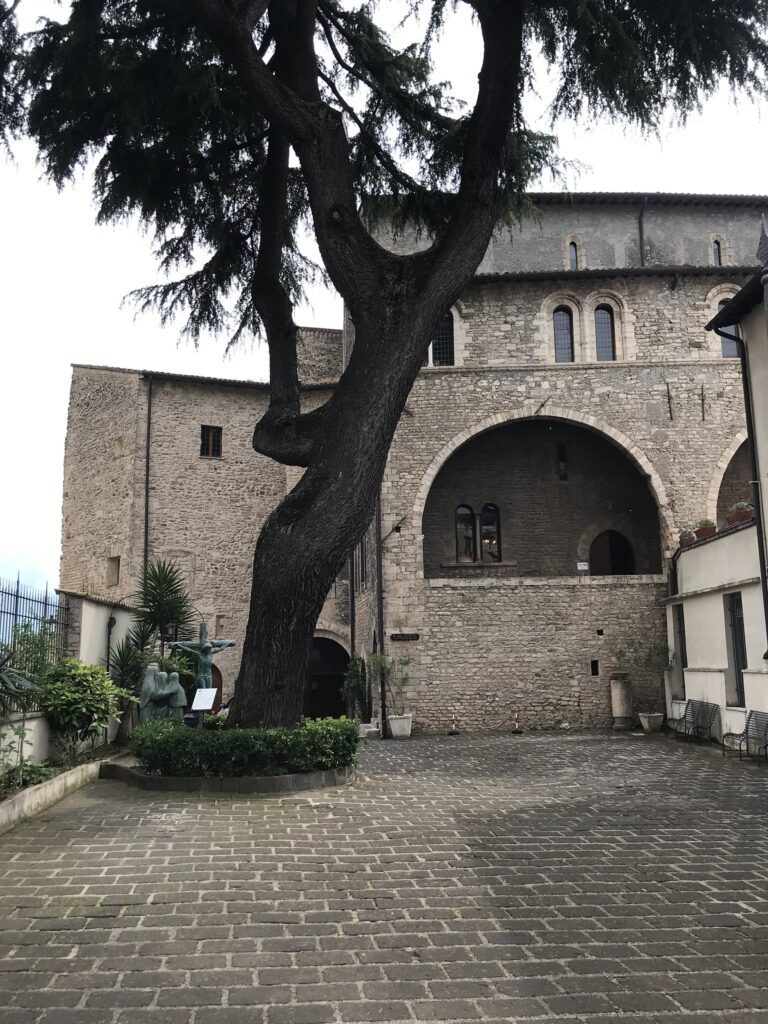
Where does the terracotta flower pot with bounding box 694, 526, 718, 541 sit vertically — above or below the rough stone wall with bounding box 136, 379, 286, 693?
below

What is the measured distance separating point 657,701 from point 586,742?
12.2 ft

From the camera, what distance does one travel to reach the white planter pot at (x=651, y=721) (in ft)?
59.2

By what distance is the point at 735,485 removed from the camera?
20625mm

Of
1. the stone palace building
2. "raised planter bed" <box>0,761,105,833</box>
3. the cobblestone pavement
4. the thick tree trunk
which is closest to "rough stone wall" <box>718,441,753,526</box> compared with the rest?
the stone palace building

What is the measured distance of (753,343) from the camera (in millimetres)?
13086

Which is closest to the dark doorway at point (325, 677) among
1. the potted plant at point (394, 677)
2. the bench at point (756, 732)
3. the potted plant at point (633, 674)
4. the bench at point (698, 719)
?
the potted plant at point (394, 677)

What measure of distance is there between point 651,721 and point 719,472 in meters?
5.87

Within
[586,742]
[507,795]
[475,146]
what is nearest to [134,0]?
[475,146]

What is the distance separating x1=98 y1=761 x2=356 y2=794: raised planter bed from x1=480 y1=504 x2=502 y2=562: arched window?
1190cm

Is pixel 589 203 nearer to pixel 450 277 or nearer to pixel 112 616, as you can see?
pixel 450 277

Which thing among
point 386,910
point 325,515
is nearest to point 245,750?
point 325,515

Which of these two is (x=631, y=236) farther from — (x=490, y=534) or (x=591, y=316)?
(x=490, y=534)

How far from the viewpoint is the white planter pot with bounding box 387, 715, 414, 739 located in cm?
1798

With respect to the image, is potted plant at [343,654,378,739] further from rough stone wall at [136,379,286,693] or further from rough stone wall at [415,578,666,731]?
rough stone wall at [136,379,286,693]
